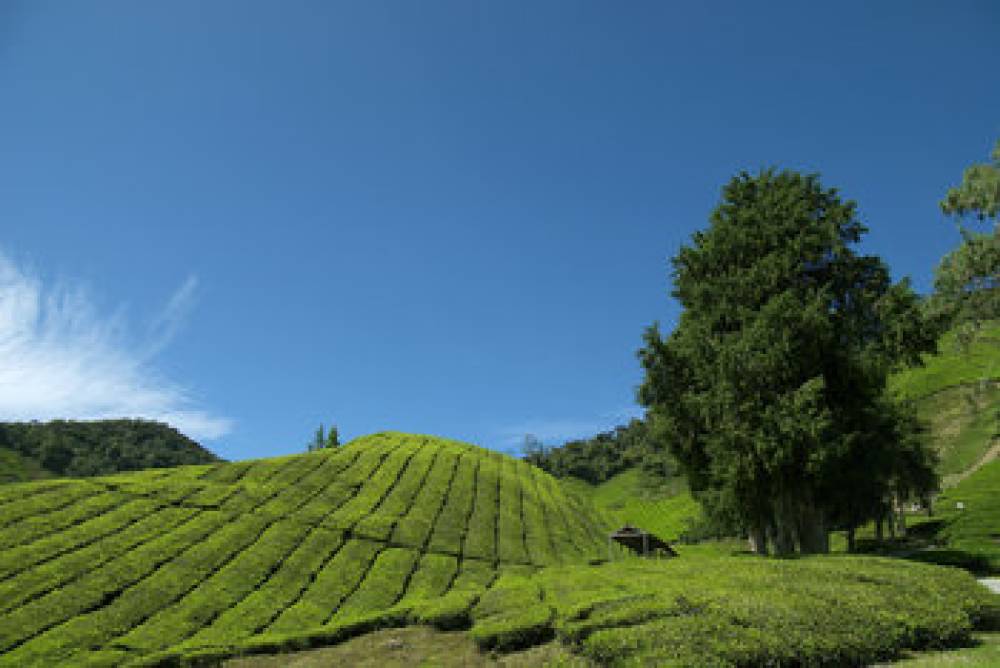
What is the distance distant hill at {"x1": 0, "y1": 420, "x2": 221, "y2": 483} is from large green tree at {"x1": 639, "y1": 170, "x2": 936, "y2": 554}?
446 ft

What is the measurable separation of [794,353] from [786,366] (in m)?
1.09

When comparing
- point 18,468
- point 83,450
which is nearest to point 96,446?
point 83,450

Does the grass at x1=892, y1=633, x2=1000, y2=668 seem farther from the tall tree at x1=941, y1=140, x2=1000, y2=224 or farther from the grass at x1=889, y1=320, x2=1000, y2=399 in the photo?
the grass at x1=889, y1=320, x2=1000, y2=399

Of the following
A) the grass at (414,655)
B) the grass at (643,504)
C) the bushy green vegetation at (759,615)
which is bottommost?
the grass at (414,655)

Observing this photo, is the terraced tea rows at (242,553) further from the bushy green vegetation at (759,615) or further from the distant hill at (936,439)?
the distant hill at (936,439)

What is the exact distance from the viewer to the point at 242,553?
3312 centimetres

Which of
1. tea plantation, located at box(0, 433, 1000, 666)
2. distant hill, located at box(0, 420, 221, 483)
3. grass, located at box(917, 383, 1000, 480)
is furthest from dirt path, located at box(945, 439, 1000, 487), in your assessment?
distant hill, located at box(0, 420, 221, 483)

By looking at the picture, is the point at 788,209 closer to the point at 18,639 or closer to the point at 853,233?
the point at 853,233

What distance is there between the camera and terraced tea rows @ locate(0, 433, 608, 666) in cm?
2462

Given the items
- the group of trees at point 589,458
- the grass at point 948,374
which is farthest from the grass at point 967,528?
the group of trees at point 589,458

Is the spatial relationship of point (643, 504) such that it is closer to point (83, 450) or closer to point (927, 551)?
point (927, 551)

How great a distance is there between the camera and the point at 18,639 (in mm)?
23141

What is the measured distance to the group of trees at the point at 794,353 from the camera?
29.1 m

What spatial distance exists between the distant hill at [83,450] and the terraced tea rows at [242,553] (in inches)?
4343
